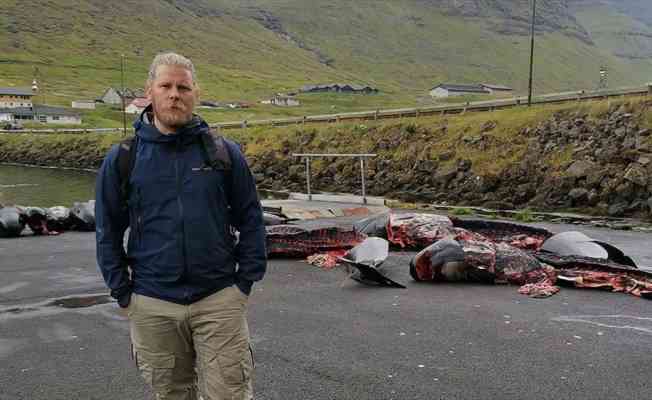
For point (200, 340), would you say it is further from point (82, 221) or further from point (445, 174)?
point (445, 174)

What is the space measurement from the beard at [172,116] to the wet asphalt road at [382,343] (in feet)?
Result: 9.64

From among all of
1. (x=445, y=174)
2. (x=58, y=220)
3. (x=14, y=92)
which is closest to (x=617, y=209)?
(x=445, y=174)

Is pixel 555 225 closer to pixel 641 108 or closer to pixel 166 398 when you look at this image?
pixel 641 108

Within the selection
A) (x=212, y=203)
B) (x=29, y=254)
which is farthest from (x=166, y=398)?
(x=29, y=254)

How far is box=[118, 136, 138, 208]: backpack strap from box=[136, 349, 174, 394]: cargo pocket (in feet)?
3.22

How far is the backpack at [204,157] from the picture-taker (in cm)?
370

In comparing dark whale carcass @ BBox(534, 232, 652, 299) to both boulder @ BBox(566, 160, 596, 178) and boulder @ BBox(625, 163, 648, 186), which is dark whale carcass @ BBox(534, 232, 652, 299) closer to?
boulder @ BBox(625, 163, 648, 186)

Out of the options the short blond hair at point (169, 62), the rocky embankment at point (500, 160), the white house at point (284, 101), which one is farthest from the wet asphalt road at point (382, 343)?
the white house at point (284, 101)

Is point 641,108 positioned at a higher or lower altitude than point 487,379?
higher

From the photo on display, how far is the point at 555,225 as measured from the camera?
1941 cm

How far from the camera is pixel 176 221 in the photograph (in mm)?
3660

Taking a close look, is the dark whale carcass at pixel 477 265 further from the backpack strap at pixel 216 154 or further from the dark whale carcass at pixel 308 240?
the backpack strap at pixel 216 154

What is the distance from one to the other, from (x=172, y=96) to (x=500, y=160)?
2770 cm

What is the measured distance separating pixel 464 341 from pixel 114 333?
4.09 m
